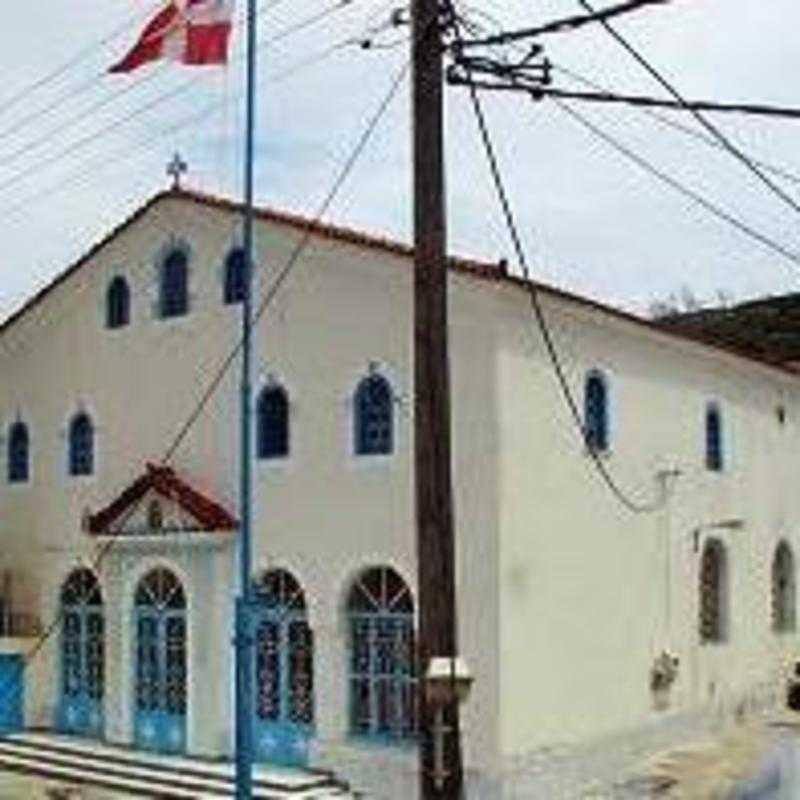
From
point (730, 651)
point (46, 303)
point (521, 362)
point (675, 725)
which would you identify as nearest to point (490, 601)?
point (521, 362)

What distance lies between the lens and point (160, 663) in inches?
1038

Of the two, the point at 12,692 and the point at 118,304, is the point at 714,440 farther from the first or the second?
the point at 12,692

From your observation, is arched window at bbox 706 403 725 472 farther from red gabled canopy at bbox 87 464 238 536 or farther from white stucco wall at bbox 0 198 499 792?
red gabled canopy at bbox 87 464 238 536

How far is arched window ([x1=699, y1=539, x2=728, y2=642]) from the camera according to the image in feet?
88.8

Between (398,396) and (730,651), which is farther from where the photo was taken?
(730,651)

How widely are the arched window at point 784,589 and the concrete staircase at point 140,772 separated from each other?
954 centimetres

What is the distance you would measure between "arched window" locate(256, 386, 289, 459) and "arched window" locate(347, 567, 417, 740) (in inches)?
94.4

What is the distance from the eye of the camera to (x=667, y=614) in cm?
2538

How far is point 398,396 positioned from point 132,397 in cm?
583

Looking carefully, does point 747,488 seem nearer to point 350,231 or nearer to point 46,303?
point 350,231

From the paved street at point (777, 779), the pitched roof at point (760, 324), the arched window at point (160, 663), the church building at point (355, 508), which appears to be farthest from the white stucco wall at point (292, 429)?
the pitched roof at point (760, 324)

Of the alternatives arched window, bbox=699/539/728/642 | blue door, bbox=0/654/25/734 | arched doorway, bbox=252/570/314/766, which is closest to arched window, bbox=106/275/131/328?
arched doorway, bbox=252/570/314/766

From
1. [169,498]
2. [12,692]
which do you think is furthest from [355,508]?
[12,692]

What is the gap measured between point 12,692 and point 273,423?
7055 millimetres
